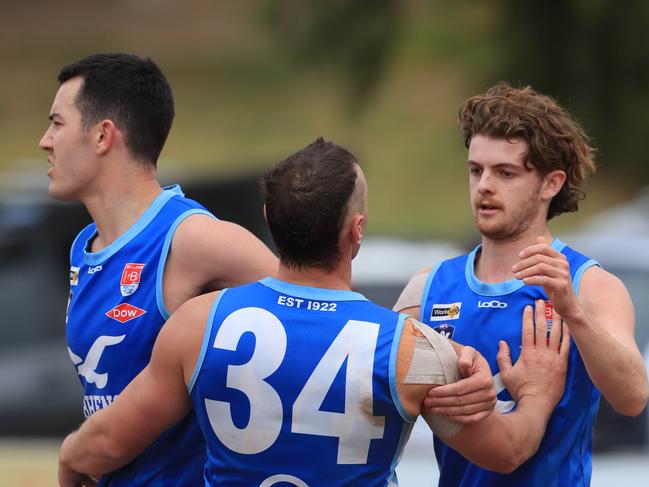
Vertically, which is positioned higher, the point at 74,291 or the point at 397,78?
the point at 397,78

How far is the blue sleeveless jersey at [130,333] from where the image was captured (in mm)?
3930

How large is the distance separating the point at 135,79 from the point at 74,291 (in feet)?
2.45

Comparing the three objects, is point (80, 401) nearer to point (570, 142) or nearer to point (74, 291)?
point (74, 291)

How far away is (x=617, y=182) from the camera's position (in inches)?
861

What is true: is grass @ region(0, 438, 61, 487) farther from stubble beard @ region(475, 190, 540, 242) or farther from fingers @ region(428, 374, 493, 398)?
fingers @ region(428, 374, 493, 398)

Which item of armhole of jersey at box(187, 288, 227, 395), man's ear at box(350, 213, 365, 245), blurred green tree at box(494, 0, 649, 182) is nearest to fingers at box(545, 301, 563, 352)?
man's ear at box(350, 213, 365, 245)

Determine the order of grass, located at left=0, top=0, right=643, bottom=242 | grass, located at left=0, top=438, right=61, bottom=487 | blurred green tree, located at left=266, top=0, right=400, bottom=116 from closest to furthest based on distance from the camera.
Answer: grass, located at left=0, top=438, right=61, bottom=487, blurred green tree, located at left=266, top=0, right=400, bottom=116, grass, located at left=0, top=0, right=643, bottom=242

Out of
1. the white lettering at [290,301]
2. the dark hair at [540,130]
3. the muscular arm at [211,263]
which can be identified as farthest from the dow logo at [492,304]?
the white lettering at [290,301]

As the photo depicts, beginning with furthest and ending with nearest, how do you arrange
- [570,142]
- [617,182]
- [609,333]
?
[617,182] → [570,142] → [609,333]

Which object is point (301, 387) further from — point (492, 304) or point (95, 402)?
point (95, 402)

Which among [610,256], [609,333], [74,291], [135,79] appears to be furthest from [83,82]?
[610,256]

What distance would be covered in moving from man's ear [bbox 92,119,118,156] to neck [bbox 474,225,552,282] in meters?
1.28

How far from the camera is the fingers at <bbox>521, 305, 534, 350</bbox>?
375 centimetres

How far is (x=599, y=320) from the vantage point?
367cm
